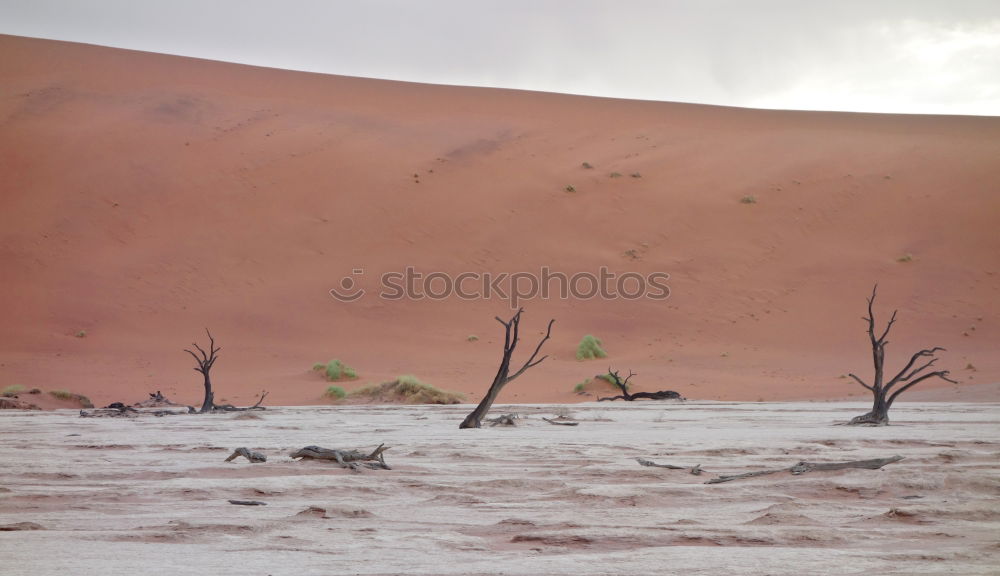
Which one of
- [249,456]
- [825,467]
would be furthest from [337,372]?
[825,467]

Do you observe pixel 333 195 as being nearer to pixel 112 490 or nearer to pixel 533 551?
pixel 112 490

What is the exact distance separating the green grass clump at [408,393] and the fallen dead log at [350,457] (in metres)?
12.2

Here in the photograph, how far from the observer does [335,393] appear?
20.9 metres

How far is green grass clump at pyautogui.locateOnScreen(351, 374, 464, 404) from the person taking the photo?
65.8 ft

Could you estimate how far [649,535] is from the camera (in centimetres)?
466

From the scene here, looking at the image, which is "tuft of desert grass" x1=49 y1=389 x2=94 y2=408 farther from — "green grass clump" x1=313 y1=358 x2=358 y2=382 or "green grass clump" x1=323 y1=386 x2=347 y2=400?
"green grass clump" x1=313 y1=358 x2=358 y2=382

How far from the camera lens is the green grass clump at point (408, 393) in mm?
20047

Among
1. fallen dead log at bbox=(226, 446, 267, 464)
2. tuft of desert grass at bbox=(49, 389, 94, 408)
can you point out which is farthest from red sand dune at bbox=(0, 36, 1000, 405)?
fallen dead log at bbox=(226, 446, 267, 464)

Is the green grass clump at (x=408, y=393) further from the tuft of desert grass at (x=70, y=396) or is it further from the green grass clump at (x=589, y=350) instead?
the green grass clump at (x=589, y=350)

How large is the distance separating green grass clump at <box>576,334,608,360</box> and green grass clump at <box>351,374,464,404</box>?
6.29 m

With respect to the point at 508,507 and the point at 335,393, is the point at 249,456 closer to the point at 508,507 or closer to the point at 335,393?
the point at 508,507

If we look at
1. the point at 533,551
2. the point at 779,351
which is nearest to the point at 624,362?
the point at 779,351

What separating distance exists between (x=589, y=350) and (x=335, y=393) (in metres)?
7.50

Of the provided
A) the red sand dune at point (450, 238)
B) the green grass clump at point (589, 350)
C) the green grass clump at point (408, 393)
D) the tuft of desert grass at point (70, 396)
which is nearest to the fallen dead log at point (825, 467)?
the green grass clump at point (408, 393)
